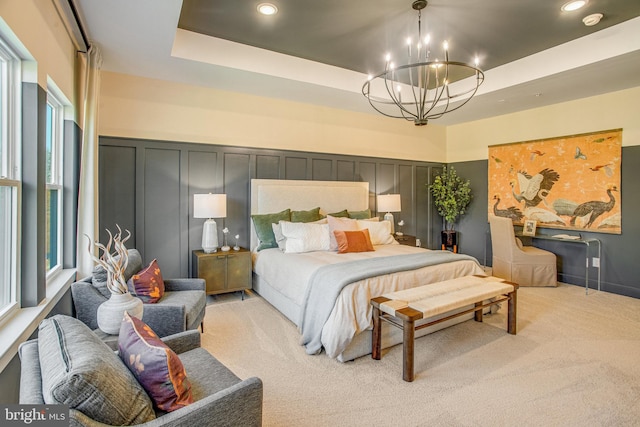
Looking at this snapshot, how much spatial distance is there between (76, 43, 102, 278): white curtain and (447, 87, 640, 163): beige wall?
5.93 metres

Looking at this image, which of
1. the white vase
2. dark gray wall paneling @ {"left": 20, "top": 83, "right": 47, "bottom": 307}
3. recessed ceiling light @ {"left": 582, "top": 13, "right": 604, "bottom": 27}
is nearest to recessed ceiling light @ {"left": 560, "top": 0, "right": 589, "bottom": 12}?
recessed ceiling light @ {"left": 582, "top": 13, "right": 604, "bottom": 27}

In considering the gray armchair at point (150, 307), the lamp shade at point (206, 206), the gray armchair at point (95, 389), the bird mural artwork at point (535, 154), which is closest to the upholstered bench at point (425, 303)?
the gray armchair at point (95, 389)

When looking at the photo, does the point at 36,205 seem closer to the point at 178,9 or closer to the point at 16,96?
the point at 16,96

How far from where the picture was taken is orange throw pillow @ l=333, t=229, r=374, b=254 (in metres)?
4.02

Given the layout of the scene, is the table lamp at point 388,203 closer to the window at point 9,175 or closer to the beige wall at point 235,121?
the beige wall at point 235,121

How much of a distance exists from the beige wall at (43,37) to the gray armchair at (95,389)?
1.50 metres

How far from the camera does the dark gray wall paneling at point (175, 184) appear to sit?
13.0 feet

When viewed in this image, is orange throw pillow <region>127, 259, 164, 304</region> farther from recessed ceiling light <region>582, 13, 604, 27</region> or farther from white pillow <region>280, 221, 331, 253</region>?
recessed ceiling light <region>582, 13, 604, 27</region>

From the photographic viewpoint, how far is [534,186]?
5.40 meters

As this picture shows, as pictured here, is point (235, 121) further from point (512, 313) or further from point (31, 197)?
point (512, 313)

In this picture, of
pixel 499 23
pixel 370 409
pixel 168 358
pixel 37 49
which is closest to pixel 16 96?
pixel 37 49

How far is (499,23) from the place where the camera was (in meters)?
3.32

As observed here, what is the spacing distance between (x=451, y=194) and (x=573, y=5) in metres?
3.78

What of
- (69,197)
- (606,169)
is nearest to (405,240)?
(606,169)
